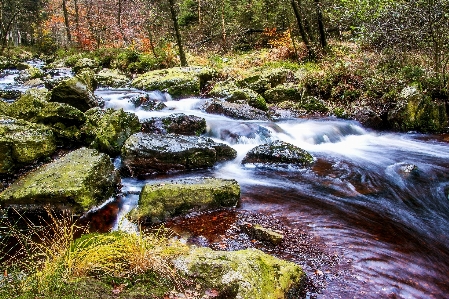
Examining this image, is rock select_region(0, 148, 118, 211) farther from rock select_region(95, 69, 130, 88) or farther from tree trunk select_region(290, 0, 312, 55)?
tree trunk select_region(290, 0, 312, 55)

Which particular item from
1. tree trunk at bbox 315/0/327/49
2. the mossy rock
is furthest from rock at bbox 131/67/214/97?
tree trunk at bbox 315/0/327/49

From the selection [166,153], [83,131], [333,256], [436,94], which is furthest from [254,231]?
[436,94]

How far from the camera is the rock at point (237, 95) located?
12844 millimetres

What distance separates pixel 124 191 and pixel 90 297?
414 centimetres

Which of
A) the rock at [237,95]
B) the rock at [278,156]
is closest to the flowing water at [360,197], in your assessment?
the rock at [278,156]

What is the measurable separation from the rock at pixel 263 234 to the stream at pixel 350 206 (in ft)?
0.52

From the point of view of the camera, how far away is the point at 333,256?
15.3 feet

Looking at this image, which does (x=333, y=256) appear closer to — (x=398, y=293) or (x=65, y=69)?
(x=398, y=293)

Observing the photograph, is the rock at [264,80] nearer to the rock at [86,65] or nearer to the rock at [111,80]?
the rock at [111,80]

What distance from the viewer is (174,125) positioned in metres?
9.73

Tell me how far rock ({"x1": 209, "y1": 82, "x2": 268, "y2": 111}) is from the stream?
184 centimetres

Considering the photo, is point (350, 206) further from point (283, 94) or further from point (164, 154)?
point (283, 94)

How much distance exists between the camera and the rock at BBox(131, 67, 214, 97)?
14773 millimetres

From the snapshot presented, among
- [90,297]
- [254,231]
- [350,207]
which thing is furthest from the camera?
[350,207]
